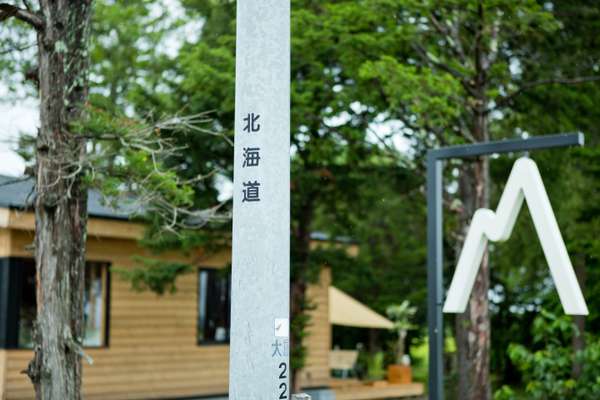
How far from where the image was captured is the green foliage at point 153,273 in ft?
53.2

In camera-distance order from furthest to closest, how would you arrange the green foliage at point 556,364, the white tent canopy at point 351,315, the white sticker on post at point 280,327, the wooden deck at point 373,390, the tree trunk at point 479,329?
the white tent canopy at point 351,315, the wooden deck at point 373,390, the tree trunk at point 479,329, the green foliage at point 556,364, the white sticker on post at point 280,327

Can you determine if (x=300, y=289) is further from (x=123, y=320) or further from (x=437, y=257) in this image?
(x=437, y=257)

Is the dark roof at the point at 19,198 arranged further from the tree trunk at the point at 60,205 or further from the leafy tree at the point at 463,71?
Answer: the leafy tree at the point at 463,71

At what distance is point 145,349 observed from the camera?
18016 mm

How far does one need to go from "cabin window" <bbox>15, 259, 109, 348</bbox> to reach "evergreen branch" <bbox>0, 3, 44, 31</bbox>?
8009mm

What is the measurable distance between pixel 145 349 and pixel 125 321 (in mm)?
827

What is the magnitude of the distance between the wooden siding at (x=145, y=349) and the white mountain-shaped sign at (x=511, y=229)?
10.1m

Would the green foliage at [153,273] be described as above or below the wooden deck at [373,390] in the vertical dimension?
above

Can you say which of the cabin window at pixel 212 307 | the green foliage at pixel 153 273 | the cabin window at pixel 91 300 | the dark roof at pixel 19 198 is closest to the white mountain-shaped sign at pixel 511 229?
the dark roof at pixel 19 198

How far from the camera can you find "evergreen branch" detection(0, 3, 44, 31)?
28.3 ft

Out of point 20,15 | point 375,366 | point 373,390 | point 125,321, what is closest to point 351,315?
point 373,390

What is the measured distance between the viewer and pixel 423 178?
17812mm

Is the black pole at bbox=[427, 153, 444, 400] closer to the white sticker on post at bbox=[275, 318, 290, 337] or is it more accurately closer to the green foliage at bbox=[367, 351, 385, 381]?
the white sticker on post at bbox=[275, 318, 290, 337]

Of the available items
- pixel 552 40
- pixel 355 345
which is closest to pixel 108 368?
pixel 552 40
